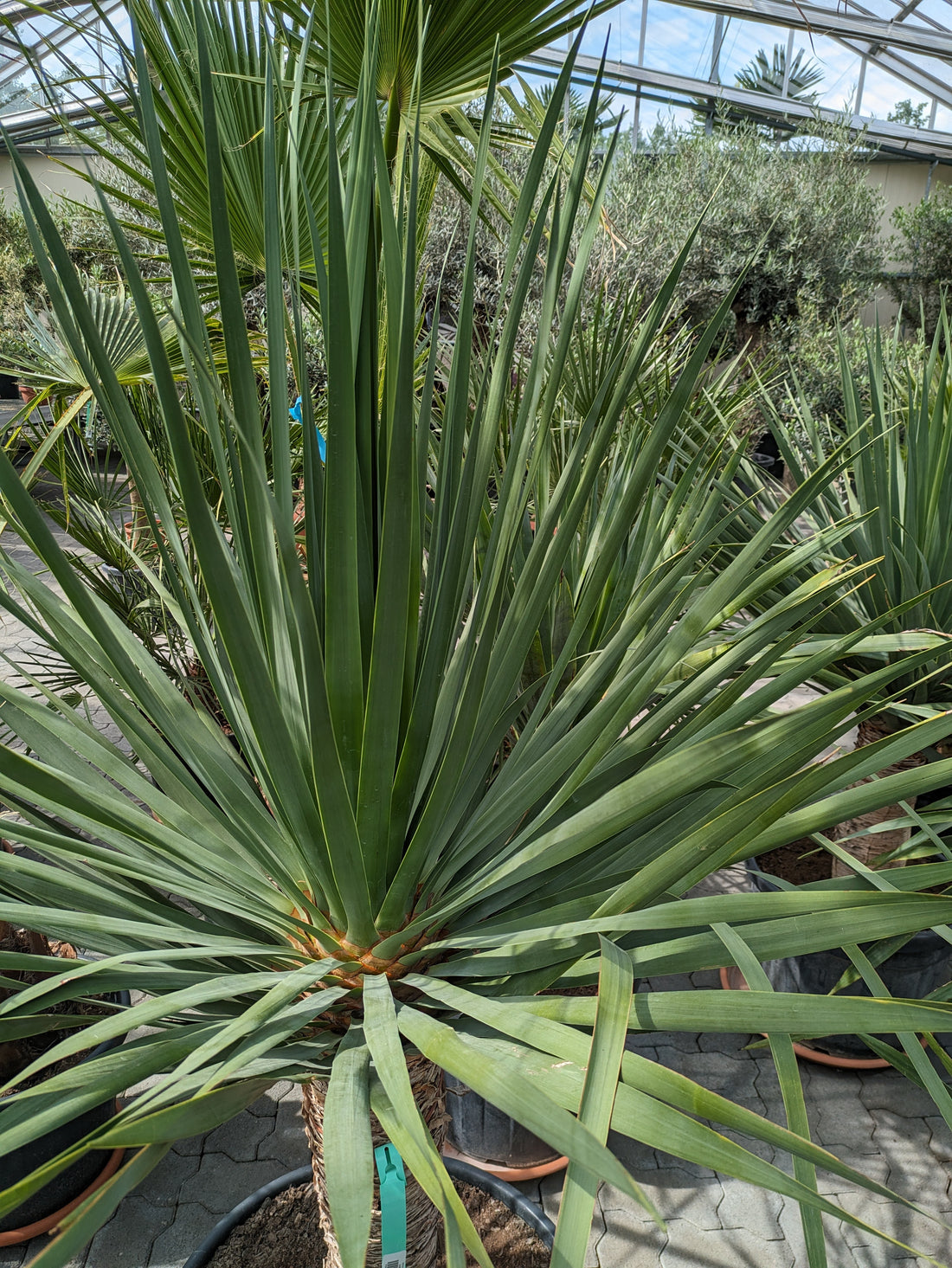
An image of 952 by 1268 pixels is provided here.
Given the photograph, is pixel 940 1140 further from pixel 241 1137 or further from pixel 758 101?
pixel 758 101

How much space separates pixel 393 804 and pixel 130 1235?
53.9 inches

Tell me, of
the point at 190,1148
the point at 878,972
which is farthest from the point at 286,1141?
the point at 878,972

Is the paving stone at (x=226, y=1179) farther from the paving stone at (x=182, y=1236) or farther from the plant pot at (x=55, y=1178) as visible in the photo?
the plant pot at (x=55, y=1178)

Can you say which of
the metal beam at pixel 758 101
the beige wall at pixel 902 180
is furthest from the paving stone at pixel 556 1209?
the beige wall at pixel 902 180

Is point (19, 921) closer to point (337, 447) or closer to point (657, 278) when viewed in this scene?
point (337, 447)

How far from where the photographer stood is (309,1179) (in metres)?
1.33

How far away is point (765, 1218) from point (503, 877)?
1.34 metres

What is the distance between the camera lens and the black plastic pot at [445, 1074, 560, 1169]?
1608 millimetres

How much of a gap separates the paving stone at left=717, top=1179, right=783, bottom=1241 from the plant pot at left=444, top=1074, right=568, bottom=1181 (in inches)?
12.6

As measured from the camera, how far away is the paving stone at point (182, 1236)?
1.56 metres

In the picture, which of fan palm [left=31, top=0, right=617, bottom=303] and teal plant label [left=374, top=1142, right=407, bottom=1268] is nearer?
teal plant label [left=374, top=1142, right=407, bottom=1268]

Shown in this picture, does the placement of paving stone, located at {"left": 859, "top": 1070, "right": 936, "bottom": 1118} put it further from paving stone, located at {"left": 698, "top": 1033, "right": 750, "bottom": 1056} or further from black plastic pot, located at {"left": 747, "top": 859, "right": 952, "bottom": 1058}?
paving stone, located at {"left": 698, "top": 1033, "right": 750, "bottom": 1056}

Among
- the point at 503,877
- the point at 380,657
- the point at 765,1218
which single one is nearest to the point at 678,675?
the point at 503,877

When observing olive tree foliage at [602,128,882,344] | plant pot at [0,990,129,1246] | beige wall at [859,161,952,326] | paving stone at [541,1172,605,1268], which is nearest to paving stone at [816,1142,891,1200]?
paving stone at [541,1172,605,1268]
